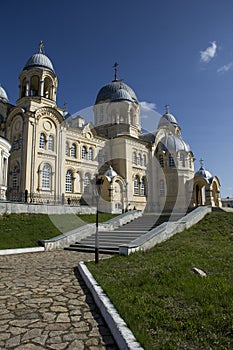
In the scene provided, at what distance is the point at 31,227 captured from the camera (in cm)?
1568

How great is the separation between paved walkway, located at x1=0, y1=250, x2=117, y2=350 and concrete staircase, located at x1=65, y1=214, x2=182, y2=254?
16.1 ft

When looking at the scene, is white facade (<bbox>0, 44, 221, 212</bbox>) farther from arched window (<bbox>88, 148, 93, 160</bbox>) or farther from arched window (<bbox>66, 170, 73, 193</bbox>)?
arched window (<bbox>88, 148, 93, 160</bbox>)

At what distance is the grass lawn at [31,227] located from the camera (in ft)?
44.2

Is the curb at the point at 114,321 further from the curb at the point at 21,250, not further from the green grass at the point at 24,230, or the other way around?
the green grass at the point at 24,230

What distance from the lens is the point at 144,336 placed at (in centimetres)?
346

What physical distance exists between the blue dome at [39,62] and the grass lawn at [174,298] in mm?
24824

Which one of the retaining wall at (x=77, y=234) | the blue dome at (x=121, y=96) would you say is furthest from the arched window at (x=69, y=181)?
the blue dome at (x=121, y=96)

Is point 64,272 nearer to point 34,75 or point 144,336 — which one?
point 144,336

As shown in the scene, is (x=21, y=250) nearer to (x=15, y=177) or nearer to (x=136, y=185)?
(x=15, y=177)

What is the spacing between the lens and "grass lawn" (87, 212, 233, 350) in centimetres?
350

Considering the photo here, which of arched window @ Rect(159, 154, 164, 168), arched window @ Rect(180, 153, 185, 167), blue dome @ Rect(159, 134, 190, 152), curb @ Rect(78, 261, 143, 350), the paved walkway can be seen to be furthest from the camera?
blue dome @ Rect(159, 134, 190, 152)

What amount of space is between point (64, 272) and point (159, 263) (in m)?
2.93

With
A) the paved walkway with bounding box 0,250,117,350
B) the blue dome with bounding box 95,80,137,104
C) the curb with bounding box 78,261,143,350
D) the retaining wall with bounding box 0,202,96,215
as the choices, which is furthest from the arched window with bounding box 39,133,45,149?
the curb with bounding box 78,261,143,350

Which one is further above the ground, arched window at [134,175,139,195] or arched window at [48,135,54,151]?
arched window at [48,135,54,151]
